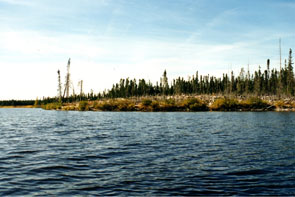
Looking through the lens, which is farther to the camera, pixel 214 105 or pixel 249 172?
pixel 214 105

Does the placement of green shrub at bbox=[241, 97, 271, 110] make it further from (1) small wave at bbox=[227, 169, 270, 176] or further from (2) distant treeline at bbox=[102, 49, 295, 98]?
(1) small wave at bbox=[227, 169, 270, 176]

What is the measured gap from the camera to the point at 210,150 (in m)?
20.6

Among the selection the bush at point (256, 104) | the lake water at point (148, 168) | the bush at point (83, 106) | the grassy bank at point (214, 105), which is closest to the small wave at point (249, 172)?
the lake water at point (148, 168)

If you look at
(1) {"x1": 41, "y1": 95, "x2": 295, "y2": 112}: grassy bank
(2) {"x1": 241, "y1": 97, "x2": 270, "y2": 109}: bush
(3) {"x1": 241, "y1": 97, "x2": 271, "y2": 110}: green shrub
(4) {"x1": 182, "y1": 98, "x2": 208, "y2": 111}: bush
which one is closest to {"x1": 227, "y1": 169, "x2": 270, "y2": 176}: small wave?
(1) {"x1": 41, "y1": 95, "x2": 295, "y2": 112}: grassy bank

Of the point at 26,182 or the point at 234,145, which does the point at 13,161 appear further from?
the point at 234,145

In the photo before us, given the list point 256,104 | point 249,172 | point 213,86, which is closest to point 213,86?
point 213,86

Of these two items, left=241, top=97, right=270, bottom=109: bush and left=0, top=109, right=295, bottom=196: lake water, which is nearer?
left=0, top=109, right=295, bottom=196: lake water

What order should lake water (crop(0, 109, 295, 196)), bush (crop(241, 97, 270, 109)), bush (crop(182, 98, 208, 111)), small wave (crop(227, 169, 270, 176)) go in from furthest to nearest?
bush (crop(182, 98, 208, 111)) < bush (crop(241, 97, 270, 109)) < small wave (crop(227, 169, 270, 176)) < lake water (crop(0, 109, 295, 196))

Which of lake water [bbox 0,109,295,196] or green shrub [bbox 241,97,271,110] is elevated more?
green shrub [bbox 241,97,271,110]

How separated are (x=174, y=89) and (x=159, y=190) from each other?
17045 cm

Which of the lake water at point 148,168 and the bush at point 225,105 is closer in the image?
the lake water at point 148,168

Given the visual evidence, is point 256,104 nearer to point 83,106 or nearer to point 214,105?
point 214,105

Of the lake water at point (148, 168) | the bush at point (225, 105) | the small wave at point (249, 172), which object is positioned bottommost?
the small wave at point (249, 172)

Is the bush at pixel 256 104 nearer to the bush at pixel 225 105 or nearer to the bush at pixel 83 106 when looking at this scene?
the bush at pixel 225 105
